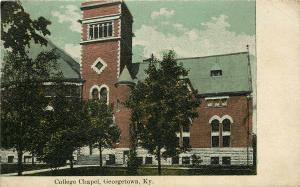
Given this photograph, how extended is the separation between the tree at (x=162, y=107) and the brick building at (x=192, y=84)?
147 millimetres

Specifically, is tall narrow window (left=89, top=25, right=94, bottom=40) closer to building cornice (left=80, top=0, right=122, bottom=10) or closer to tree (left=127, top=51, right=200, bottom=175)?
building cornice (left=80, top=0, right=122, bottom=10)

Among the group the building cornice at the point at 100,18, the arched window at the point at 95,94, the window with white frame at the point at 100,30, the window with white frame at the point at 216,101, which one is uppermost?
the building cornice at the point at 100,18

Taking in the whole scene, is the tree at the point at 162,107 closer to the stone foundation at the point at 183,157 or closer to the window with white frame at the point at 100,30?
the stone foundation at the point at 183,157

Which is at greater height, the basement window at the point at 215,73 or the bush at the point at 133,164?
the basement window at the point at 215,73

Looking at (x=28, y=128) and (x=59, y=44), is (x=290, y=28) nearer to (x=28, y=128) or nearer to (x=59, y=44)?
(x=59, y=44)

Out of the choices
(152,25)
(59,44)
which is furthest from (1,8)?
(152,25)

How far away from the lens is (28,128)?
7.58 metres

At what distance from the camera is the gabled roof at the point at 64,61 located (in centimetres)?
782

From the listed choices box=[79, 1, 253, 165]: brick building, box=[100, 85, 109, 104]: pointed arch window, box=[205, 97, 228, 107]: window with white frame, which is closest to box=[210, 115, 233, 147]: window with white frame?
box=[79, 1, 253, 165]: brick building

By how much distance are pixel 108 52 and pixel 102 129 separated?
1576 mm

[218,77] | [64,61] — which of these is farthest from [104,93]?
[218,77]

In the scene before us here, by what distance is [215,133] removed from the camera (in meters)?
8.15

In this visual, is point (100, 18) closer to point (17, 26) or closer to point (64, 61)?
point (64, 61)

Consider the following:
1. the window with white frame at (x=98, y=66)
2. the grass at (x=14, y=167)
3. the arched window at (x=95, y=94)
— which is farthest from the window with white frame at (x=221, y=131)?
the grass at (x=14, y=167)
